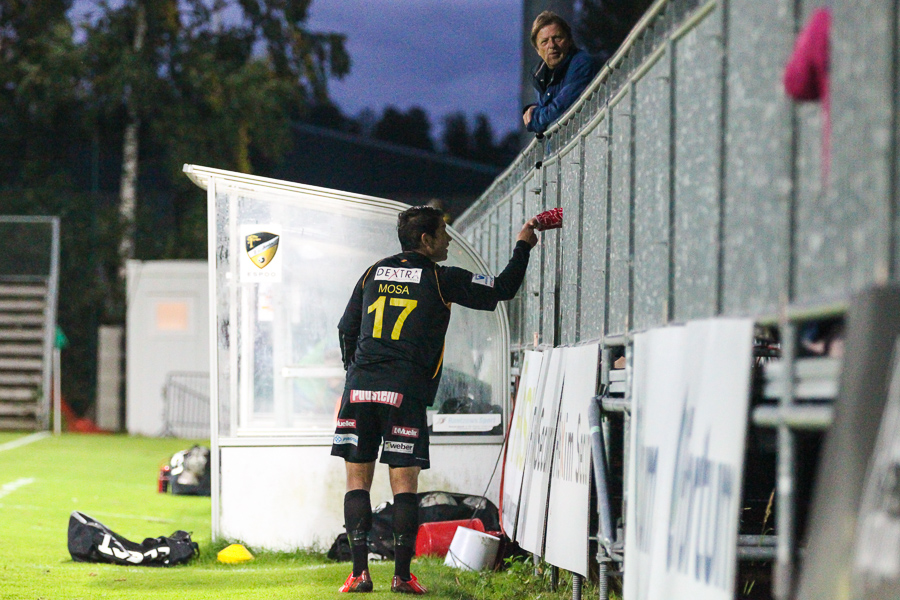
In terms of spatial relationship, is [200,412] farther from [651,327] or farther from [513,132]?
[513,132]

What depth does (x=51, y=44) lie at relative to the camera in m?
27.2

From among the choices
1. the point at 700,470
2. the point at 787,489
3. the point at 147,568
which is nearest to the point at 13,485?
the point at 147,568

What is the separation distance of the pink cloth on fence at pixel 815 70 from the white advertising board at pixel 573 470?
2676 mm

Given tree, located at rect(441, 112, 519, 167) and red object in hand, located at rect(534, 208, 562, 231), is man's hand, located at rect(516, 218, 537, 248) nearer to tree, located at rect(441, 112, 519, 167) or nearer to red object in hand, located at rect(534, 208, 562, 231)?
red object in hand, located at rect(534, 208, 562, 231)

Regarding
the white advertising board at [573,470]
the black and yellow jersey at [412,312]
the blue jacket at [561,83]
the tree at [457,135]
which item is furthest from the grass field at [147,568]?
the tree at [457,135]

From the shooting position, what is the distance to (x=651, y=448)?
13.4 ft

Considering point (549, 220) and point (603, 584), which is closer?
point (603, 584)

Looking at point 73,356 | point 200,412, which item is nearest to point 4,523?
point 200,412

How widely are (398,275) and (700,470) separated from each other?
3.18 meters

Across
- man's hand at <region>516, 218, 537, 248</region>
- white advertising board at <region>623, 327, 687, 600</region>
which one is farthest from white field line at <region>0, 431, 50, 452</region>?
white advertising board at <region>623, 327, 687, 600</region>

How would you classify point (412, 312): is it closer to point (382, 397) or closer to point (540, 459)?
point (382, 397)

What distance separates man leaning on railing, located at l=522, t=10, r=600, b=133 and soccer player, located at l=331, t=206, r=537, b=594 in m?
1.27

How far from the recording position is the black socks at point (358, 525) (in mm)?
6125

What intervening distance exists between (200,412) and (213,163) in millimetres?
7457
